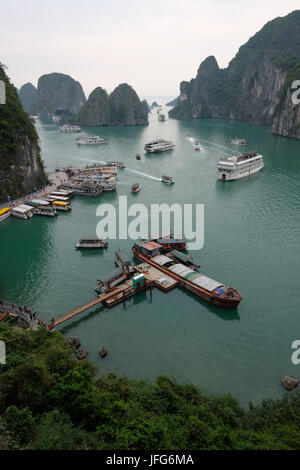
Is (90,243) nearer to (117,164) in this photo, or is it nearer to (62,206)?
(62,206)

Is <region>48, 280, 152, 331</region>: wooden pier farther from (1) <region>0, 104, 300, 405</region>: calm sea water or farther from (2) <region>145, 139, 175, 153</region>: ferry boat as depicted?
(2) <region>145, 139, 175, 153</region>: ferry boat

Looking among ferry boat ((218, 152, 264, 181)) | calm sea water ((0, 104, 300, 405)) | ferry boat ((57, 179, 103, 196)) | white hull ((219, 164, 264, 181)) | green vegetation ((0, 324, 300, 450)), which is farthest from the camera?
white hull ((219, 164, 264, 181))

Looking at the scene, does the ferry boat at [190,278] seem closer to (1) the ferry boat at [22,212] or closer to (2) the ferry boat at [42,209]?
(2) the ferry boat at [42,209]

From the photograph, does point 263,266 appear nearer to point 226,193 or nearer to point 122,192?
point 226,193

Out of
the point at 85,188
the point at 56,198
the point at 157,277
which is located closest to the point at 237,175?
the point at 85,188

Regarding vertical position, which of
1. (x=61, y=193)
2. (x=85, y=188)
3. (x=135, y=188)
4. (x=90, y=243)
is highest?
(x=85, y=188)

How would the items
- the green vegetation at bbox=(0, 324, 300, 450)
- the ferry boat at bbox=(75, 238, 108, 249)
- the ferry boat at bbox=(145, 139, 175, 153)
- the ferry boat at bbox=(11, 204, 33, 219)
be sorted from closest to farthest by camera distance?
the green vegetation at bbox=(0, 324, 300, 450) < the ferry boat at bbox=(75, 238, 108, 249) < the ferry boat at bbox=(11, 204, 33, 219) < the ferry boat at bbox=(145, 139, 175, 153)

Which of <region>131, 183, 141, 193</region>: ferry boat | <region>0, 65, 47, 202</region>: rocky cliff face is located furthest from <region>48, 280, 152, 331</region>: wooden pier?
<region>0, 65, 47, 202</region>: rocky cliff face
